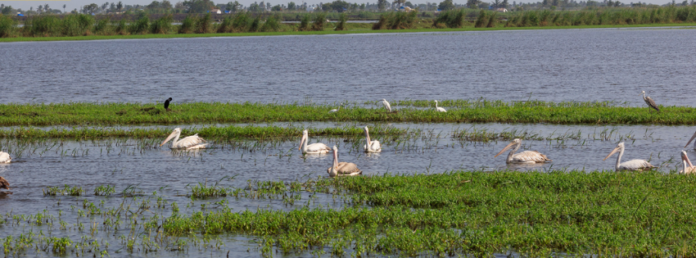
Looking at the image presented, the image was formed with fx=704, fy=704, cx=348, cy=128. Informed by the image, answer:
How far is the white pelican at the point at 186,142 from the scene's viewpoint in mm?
17031

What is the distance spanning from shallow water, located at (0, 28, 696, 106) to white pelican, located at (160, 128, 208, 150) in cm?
1150

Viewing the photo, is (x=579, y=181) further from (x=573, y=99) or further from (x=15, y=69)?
(x=15, y=69)

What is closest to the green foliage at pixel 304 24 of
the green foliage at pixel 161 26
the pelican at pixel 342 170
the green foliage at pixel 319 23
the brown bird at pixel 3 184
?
the green foliage at pixel 319 23

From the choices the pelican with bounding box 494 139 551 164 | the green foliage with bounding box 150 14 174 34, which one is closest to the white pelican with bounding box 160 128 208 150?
the pelican with bounding box 494 139 551 164

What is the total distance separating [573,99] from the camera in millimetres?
27984

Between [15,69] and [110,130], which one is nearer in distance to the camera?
[110,130]

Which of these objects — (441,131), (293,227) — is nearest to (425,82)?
(441,131)

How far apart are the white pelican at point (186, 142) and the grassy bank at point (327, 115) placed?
12.7 feet

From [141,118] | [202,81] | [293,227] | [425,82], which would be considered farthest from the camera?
[202,81]

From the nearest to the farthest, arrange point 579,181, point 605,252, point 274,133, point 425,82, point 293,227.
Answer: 1. point 605,252
2. point 293,227
3. point 579,181
4. point 274,133
5. point 425,82

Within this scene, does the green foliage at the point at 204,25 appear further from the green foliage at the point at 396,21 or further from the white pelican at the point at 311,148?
the white pelican at the point at 311,148

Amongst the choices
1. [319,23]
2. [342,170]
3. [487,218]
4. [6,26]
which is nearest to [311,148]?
[342,170]

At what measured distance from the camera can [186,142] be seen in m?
17.0

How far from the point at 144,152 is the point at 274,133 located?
356cm
